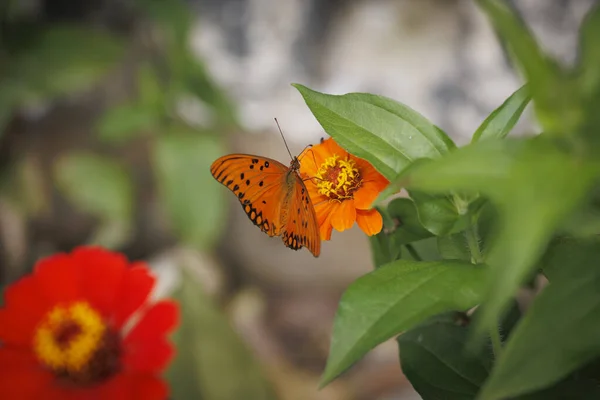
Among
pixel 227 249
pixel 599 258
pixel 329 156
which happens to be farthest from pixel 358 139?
pixel 227 249

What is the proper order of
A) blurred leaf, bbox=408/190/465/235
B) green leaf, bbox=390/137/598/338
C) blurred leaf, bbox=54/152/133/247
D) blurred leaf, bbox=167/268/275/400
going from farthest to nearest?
blurred leaf, bbox=54/152/133/247 → blurred leaf, bbox=167/268/275/400 → blurred leaf, bbox=408/190/465/235 → green leaf, bbox=390/137/598/338

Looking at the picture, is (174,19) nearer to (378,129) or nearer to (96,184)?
(96,184)

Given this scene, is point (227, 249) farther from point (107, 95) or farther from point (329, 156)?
point (329, 156)

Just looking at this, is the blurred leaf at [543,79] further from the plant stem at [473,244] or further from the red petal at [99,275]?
the red petal at [99,275]

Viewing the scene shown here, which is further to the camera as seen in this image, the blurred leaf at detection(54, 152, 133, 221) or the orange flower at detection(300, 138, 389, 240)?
the blurred leaf at detection(54, 152, 133, 221)

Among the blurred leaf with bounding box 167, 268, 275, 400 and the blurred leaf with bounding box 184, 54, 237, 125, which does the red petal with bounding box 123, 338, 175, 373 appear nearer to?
the blurred leaf with bounding box 167, 268, 275, 400

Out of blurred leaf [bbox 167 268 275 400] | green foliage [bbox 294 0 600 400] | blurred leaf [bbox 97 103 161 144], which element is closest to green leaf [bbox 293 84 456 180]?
green foliage [bbox 294 0 600 400]

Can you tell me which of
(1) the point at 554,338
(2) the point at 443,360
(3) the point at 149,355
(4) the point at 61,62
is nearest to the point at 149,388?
(3) the point at 149,355
